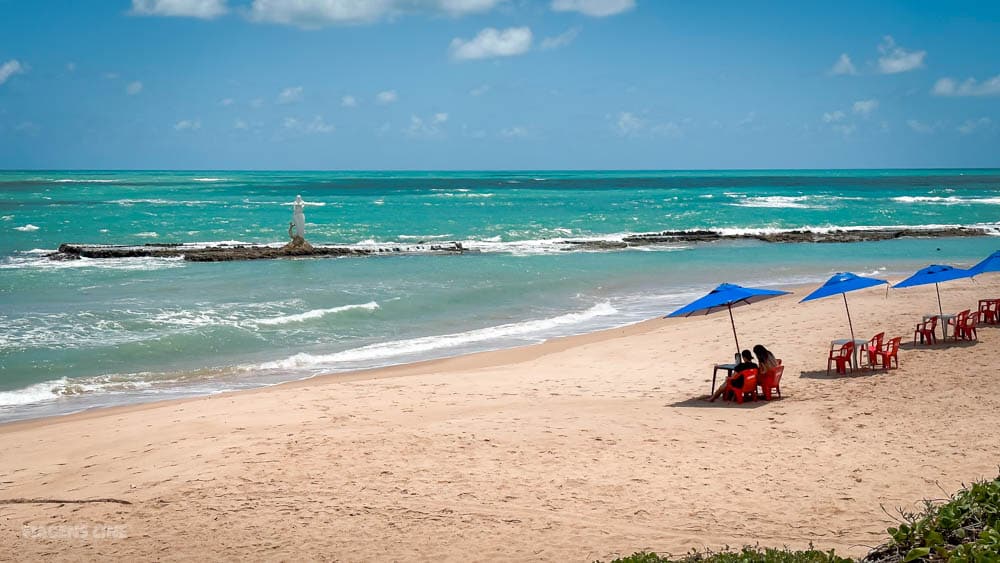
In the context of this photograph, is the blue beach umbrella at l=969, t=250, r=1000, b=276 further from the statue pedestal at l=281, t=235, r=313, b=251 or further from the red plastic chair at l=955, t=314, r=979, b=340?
the statue pedestal at l=281, t=235, r=313, b=251

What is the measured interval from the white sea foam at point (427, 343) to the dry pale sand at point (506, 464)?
2.27 m

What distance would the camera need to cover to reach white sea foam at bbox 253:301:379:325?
1884 cm

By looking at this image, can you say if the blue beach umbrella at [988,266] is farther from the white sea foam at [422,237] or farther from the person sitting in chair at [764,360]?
the white sea foam at [422,237]

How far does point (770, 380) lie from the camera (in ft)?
36.7

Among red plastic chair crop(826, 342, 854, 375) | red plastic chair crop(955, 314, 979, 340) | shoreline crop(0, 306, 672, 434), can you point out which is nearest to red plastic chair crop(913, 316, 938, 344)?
red plastic chair crop(955, 314, 979, 340)

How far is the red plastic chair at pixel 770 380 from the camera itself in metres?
11.2

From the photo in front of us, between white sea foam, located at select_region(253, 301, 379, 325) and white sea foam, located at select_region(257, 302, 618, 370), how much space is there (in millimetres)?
3001

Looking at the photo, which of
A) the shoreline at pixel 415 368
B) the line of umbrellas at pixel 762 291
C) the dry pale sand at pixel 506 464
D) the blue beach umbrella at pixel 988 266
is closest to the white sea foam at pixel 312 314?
the shoreline at pixel 415 368

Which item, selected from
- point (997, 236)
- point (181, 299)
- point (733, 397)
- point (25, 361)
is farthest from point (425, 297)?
point (997, 236)

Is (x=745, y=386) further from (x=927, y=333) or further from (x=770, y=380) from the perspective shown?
(x=927, y=333)

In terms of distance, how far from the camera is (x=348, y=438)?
9.64m

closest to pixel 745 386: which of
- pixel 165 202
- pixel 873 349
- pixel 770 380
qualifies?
pixel 770 380

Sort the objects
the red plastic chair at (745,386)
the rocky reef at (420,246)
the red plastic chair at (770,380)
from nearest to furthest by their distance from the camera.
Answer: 1. the red plastic chair at (745,386)
2. the red plastic chair at (770,380)
3. the rocky reef at (420,246)

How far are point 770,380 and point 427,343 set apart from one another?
306 inches
